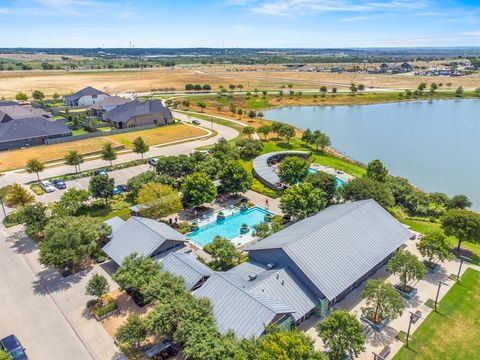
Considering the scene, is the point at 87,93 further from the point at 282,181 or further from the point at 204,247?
A: the point at 204,247

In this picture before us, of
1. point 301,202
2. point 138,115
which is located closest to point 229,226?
point 301,202

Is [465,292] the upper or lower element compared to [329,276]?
lower

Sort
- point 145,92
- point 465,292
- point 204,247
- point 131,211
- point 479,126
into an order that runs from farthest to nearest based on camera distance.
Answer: point 145,92 < point 479,126 < point 131,211 < point 204,247 < point 465,292

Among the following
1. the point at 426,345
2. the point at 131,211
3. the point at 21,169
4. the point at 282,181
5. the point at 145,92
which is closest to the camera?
the point at 426,345

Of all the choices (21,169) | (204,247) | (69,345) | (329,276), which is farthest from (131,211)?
(21,169)

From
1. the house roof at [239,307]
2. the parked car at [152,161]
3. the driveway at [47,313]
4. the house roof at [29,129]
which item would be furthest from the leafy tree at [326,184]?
the house roof at [29,129]

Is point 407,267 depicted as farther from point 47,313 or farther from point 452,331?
point 47,313

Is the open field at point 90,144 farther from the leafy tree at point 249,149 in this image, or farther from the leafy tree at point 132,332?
the leafy tree at point 132,332
